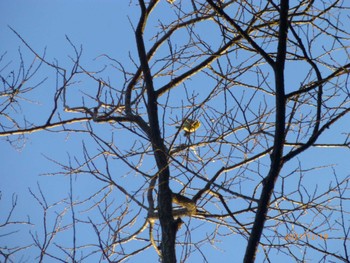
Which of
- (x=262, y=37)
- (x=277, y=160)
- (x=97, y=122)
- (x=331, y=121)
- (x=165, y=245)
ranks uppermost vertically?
(x=262, y=37)

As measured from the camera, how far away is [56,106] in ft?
12.0

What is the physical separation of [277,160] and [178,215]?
3.30 ft

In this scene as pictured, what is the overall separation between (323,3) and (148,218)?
6.27ft

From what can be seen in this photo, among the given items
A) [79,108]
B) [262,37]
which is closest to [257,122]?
[262,37]

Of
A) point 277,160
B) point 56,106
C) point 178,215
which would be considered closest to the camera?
point 277,160

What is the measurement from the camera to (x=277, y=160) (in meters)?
2.47

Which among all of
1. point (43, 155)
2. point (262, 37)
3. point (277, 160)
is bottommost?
point (277, 160)

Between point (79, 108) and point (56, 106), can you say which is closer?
point (56, 106)

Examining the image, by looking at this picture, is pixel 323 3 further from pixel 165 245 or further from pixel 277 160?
pixel 165 245

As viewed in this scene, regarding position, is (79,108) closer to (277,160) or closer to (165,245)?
(165,245)

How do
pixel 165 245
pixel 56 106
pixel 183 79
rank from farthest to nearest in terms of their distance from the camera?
pixel 183 79 → pixel 56 106 → pixel 165 245

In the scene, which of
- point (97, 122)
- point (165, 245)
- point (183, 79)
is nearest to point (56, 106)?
point (97, 122)

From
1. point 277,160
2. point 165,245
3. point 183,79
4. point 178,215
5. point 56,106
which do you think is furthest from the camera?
point 183,79

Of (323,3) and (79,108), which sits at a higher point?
(323,3)
